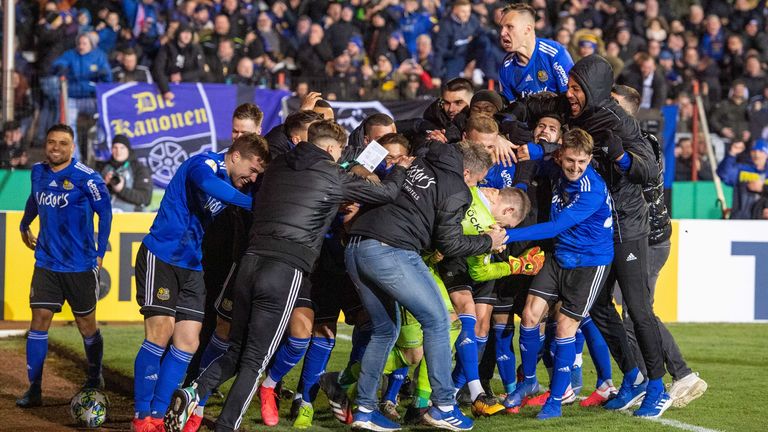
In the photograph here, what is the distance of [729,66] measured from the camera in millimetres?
21500

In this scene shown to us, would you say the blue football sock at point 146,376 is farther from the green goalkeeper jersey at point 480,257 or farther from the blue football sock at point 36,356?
the green goalkeeper jersey at point 480,257

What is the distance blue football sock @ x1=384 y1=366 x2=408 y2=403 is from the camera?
8.28m

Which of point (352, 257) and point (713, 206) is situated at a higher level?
point (352, 257)

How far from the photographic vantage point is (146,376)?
7770mm

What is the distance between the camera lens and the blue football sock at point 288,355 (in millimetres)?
8211

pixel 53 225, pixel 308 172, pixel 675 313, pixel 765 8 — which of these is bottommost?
pixel 675 313

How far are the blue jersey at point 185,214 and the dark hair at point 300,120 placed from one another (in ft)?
2.47

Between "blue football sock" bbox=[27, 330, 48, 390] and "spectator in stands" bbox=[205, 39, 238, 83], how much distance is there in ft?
31.2

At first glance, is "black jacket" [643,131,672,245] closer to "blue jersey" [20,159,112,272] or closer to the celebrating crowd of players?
the celebrating crowd of players

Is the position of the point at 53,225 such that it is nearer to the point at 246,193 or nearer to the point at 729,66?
the point at 246,193

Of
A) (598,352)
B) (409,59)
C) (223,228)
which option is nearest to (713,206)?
(409,59)

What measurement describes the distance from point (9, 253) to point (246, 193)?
588 centimetres

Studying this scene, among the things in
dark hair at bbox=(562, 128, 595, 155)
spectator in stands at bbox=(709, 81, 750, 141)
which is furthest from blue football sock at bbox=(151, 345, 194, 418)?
spectator in stands at bbox=(709, 81, 750, 141)

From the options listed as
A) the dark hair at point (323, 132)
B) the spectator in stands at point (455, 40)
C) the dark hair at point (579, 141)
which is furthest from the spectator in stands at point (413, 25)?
the dark hair at point (323, 132)
